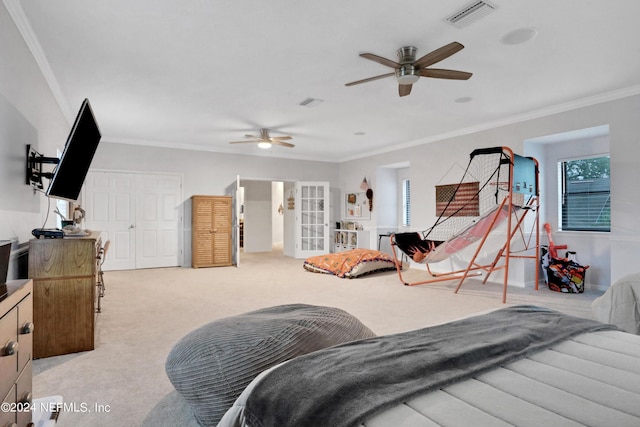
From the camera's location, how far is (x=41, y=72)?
11.1 feet

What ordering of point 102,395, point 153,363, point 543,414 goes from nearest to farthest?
1. point 543,414
2. point 102,395
3. point 153,363

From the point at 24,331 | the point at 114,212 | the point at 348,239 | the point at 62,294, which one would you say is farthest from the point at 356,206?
the point at 24,331

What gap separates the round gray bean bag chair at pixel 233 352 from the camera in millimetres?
1431

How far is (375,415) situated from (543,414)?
0.37 m

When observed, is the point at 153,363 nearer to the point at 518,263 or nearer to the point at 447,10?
the point at 447,10

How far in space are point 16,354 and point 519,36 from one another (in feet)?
12.3

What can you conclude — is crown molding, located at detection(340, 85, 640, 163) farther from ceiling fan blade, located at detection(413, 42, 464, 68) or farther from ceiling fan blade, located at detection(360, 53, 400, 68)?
ceiling fan blade, located at detection(360, 53, 400, 68)

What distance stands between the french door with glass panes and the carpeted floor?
1.25m

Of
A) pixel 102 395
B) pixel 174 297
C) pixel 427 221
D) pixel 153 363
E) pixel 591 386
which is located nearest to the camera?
pixel 591 386

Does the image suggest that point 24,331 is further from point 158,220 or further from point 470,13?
point 158,220

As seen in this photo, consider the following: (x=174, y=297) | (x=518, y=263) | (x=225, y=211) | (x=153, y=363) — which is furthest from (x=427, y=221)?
(x=153, y=363)

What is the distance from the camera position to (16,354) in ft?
4.05

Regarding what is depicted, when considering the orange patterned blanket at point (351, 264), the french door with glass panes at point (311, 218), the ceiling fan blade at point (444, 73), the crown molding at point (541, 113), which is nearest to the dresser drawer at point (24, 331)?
the ceiling fan blade at point (444, 73)

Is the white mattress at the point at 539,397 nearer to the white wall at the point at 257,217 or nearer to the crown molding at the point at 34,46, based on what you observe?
the crown molding at the point at 34,46
